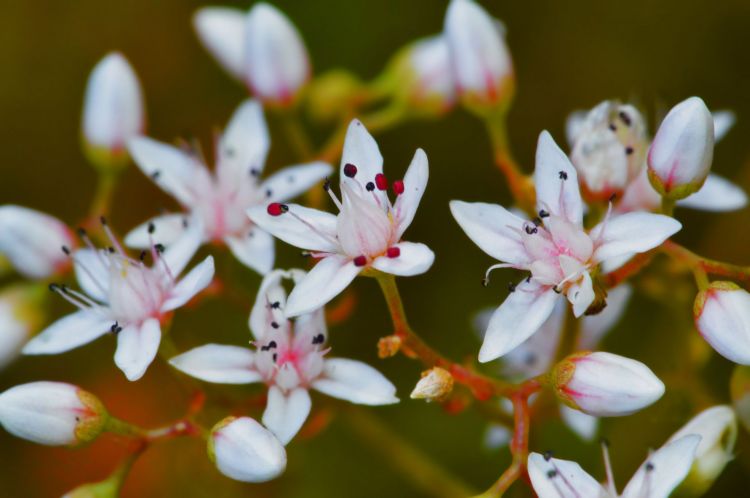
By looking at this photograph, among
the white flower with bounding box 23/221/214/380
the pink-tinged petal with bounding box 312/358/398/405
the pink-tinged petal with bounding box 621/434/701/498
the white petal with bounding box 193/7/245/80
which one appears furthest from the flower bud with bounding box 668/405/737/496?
the white petal with bounding box 193/7/245/80

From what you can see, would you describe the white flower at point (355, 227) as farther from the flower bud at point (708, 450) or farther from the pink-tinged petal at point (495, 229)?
the flower bud at point (708, 450)

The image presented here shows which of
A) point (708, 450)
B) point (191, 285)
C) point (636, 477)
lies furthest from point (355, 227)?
point (708, 450)

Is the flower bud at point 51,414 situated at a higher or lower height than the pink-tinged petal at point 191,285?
lower

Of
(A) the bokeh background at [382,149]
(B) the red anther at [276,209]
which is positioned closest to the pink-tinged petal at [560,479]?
(B) the red anther at [276,209]

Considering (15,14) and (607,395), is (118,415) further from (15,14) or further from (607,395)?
(607,395)

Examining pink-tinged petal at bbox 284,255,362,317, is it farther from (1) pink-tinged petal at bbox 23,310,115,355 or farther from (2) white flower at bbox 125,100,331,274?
(1) pink-tinged petal at bbox 23,310,115,355

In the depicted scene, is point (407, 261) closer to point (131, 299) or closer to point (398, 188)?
point (398, 188)
